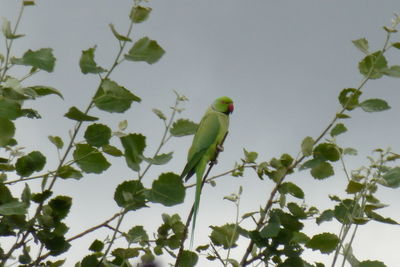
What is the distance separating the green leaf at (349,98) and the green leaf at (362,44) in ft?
0.85

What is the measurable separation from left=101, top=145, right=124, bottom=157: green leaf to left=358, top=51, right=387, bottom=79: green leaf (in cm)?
142

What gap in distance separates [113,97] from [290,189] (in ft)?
3.69

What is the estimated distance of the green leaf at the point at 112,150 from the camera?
3.14 meters

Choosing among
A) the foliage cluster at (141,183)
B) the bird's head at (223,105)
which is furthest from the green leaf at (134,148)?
the bird's head at (223,105)

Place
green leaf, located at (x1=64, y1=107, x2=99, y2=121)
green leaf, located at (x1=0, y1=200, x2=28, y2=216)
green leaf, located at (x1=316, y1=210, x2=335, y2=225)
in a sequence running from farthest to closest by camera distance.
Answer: green leaf, located at (x1=316, y1=210, x2=335, y2=225)
green leaf, located at (x1=64, y1=107, x2=99, y2=121)
green leaf, located at (x1=0, y1=200, x2=28, y2=216)

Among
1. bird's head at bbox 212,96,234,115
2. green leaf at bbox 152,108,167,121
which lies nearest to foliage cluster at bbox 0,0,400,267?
green leaf at bbox 152,108,167,121

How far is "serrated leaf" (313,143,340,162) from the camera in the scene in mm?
3266

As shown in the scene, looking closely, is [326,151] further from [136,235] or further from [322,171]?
[136,235]

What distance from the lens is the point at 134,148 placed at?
298 centimetres

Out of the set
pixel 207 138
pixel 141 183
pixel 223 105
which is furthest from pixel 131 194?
pixel 223 105

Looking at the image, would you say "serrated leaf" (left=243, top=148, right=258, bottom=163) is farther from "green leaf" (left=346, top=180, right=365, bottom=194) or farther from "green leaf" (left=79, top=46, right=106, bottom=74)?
"green leaf" (left=79, top=46, right=106, bottom=74)

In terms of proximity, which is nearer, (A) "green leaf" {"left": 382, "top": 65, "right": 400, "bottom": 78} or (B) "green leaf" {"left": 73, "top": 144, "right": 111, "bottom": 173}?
(B) "green leaf" {"left": 73, "top": 144, "right": 111, "bottom": 173}

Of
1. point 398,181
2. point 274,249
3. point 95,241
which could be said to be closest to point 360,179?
point 398,181

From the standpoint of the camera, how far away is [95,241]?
3076 mm
